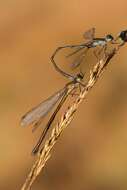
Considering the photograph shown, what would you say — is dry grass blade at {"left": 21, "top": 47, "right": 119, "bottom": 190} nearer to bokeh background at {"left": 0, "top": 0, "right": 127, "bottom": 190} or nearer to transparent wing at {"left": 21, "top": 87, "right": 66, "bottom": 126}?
transparent wing at {"left": 21, "top": 87, "right": 66, "bottom": 126}

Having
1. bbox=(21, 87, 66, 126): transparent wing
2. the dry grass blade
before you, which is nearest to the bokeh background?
bbox=(21, 87, 66, 126): transparent wing

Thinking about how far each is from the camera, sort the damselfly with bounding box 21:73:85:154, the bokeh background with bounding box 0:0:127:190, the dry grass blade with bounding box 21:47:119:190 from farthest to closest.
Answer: the bokeh background with bounding box 0:0:127:190 < the damselfly with bounding box 21:73:85:154 < the dry grass blade with bounding box 21:47:119:190

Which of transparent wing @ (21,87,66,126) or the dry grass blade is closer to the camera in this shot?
the dry grass blade

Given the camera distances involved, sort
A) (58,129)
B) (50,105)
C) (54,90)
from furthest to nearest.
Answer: (54,90) < (50,105) < (58,129)

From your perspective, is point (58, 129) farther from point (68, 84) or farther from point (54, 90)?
point (54, 90)

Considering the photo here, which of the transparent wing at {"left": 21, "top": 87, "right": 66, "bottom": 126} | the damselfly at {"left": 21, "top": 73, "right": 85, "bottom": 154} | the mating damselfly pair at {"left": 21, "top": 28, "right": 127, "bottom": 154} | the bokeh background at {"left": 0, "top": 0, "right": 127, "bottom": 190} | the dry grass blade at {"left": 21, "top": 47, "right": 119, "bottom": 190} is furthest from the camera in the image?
the bokeh background at {"left": 0, "top": 0, "right": 127, "bottom": 190}

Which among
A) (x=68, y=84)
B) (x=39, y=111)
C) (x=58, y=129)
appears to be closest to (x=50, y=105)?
(x=39, y=111)

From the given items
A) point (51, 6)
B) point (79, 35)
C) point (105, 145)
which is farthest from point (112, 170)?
point (51, 6)

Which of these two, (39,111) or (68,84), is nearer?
(68,84)
